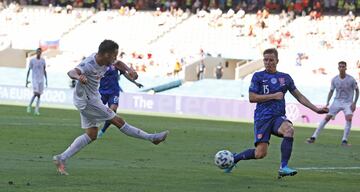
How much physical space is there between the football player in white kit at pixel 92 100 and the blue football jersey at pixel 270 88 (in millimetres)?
1691

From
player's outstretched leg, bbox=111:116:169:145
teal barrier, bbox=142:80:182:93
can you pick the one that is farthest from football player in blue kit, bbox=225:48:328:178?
teal barrier, bbox=142:80:182:93

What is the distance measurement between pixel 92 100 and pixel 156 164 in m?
2.91

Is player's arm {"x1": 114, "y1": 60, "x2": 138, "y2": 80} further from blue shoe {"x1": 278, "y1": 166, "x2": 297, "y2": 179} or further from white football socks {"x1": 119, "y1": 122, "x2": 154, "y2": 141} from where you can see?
blue shoe {"x1": 278, "y1": 166, "x2": 297, "y2": 179}

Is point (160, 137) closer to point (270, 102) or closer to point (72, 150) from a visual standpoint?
point (72, 150)

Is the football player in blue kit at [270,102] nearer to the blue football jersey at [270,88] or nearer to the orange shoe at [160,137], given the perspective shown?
the blue football jersey at [270,88]

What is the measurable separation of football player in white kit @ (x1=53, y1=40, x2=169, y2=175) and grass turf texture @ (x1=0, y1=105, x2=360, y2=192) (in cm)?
43

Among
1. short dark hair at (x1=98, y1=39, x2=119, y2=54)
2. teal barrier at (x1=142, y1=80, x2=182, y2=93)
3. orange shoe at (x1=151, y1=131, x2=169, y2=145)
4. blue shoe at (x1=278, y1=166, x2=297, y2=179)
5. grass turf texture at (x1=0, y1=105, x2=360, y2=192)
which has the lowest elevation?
teal barrier at (x1=142, y1=80, x2=182, y2=93)

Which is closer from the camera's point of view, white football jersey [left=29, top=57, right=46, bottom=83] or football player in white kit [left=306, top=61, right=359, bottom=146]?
football player in white kit [left=306, top=61, right=359, bottom=146]

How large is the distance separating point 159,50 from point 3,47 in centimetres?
1269

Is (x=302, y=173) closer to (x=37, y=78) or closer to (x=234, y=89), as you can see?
(x=37, y=78)

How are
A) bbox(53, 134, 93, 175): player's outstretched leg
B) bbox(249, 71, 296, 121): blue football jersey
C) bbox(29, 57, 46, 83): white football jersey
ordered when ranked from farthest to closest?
bbox(29, 57, 46, 83): white football jersey
bbox(249, 71, 296, 121): blue football jersey
bbox(53, 134, 93, 175): player's outstretched leg

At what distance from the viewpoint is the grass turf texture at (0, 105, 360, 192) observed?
13773mm

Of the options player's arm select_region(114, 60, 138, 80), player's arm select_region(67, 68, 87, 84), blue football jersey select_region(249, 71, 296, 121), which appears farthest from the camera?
blue football jersey select_region(249, 71, 296, 121)

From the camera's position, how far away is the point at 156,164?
1761cm
